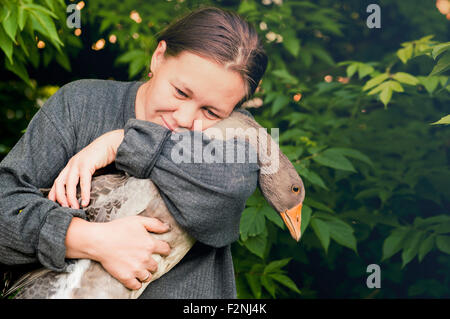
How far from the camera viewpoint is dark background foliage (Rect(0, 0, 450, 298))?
2.39 metres

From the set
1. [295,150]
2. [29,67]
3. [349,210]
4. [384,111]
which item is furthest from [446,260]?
[29,67]

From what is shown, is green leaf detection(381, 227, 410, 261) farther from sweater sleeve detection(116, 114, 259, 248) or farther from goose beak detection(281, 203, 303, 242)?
sweater sleeve detection(116, 114, 259, 248)

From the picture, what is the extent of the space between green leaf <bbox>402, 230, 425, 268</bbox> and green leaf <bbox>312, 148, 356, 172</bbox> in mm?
588

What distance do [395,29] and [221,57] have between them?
303 centimetres

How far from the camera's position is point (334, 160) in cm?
232

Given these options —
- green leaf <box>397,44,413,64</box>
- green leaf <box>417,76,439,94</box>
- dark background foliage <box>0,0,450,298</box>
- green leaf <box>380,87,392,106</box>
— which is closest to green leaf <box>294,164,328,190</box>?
dark background foliage <box>0,0,450,298</box>

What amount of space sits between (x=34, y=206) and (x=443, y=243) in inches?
79.6

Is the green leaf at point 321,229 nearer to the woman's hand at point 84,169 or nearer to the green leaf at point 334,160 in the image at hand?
the green leaf at point 334,160

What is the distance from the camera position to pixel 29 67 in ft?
10.8

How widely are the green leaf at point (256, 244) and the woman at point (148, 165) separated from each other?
1.83 ft

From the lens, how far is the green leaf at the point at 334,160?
7.38ft
